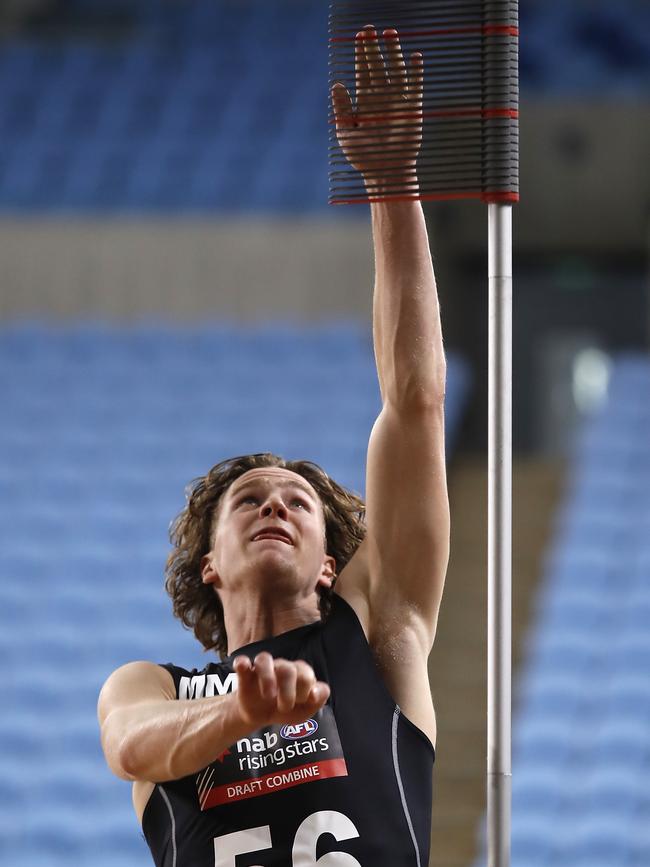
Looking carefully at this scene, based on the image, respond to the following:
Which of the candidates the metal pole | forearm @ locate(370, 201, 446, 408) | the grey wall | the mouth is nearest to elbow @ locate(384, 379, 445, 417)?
forearm @ locate(370, 201, 446, 408)

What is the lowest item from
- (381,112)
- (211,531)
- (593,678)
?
(211,531)

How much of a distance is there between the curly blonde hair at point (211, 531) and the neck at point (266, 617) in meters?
0.18

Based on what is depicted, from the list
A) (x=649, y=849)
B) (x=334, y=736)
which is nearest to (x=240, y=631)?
(x=334, y=736)

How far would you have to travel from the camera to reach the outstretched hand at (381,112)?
7.34 ft

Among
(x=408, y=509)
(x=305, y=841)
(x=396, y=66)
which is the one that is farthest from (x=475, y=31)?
(x=305, y=841)

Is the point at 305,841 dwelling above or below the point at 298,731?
below

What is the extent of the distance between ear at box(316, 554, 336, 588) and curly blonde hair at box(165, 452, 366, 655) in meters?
0.07

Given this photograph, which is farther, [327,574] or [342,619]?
[327,574]

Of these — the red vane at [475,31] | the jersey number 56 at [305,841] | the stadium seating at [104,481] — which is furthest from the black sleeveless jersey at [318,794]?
the stadium seating at [104,481]

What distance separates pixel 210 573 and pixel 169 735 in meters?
0.53

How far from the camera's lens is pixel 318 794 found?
2.07 meters

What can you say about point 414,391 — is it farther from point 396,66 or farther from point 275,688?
point 275,688

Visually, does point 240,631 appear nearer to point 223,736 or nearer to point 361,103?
point 223,736

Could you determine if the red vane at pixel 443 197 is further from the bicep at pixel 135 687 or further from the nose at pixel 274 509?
the bicep at pixel 135 687
